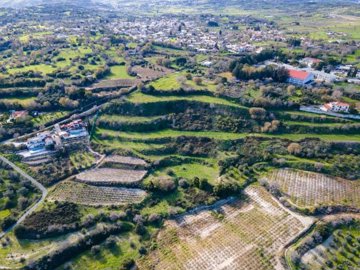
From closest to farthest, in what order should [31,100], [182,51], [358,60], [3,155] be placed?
[3,155], [31,100], [358,60], [182,51]

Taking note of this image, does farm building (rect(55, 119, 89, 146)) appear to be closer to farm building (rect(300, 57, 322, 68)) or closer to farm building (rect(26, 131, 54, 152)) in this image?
farm building (rect(26, 131, 54, 152))

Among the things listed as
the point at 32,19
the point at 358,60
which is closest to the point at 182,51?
the point at 358,60

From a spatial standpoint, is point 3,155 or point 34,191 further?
point 3,155

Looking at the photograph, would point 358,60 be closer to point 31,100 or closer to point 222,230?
point 222,230

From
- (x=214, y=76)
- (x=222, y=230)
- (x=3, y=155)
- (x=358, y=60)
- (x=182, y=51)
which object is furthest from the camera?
(x=182, y=51)

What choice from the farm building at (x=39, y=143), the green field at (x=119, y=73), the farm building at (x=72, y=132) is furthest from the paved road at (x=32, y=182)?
the green field at (x=119, y=73)

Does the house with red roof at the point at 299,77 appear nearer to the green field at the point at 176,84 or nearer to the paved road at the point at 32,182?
the green field at the point at 176,84

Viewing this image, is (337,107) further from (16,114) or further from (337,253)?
(16,114)

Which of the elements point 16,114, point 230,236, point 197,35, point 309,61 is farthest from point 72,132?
point 197,35
